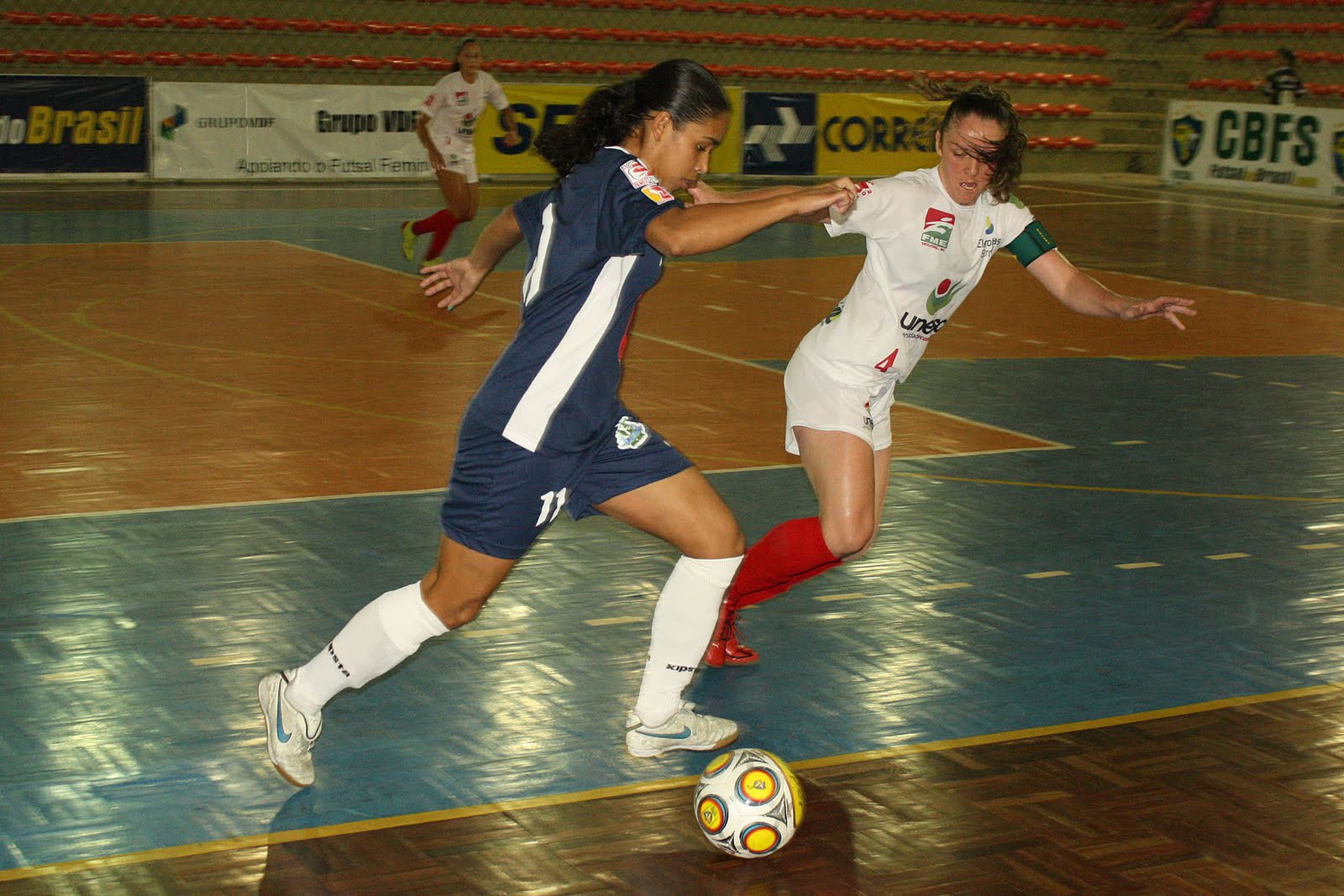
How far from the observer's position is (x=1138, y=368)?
1119cm

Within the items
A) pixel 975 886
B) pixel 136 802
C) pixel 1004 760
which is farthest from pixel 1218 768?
pixel 136 802

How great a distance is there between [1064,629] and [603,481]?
2.30 m

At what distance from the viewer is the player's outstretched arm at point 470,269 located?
4.37m

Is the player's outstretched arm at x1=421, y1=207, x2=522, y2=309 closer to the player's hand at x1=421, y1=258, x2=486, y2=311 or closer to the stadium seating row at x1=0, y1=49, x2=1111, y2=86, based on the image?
the player's hand at x1=421, y1=258, x2=486, y2=311

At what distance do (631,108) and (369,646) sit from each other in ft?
5.01

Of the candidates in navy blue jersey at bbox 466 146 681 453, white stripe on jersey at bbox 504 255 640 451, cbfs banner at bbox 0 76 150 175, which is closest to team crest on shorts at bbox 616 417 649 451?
navy blue jersey at bbox 466 146 681 453

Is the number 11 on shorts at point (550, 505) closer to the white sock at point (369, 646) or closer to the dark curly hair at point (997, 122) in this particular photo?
the white sock at point (369, 646)

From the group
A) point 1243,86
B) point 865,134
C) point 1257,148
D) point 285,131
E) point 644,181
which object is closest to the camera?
point 644,181

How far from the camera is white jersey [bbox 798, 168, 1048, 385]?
16.6ft

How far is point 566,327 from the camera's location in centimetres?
397

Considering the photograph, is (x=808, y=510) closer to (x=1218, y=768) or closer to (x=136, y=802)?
(x=1218, y=768)

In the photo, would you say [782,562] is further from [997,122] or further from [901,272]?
[997,122]

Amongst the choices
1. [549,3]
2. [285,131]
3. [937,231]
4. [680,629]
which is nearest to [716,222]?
[680,629]

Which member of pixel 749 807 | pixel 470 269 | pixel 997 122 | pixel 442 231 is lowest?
pixel 749 807
